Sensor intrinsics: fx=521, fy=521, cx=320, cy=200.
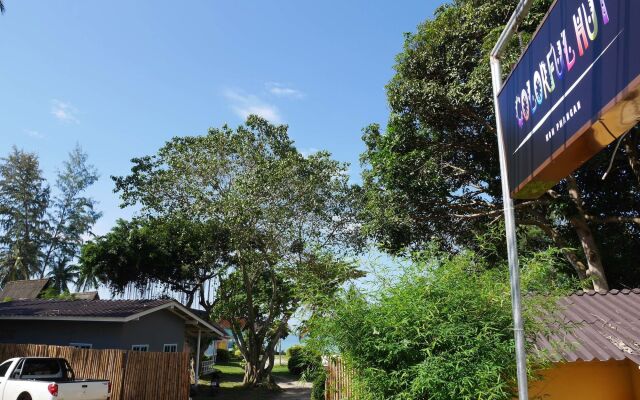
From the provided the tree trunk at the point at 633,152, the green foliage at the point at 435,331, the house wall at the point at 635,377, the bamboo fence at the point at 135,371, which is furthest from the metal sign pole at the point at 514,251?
the bamboo fence at the point at 135,371

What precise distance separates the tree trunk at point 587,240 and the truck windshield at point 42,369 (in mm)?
15231

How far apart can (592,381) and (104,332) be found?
18.1 metres

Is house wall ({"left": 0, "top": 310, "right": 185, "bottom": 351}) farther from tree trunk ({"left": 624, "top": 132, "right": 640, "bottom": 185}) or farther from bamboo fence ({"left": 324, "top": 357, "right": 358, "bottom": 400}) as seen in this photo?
tree trunk ({"left": 624, "top": 132, "right": 640, "bottom": 185})

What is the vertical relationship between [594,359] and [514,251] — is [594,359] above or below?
below

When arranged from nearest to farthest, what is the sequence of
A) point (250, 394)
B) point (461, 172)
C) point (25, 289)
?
point (461, 172), point (250, 394), point (25, 289)

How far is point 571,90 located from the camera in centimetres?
308

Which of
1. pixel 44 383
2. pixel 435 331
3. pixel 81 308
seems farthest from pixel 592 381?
pixel 81 308

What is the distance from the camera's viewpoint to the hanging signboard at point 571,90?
2.57 meters

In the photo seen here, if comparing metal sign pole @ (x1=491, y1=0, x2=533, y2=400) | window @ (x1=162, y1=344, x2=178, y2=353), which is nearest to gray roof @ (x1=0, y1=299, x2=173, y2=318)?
window @ (x1=162, y1=344, x2=178, y2=353)

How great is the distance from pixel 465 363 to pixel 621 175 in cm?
1288

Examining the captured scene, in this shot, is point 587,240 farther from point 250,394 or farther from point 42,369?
point 250,394

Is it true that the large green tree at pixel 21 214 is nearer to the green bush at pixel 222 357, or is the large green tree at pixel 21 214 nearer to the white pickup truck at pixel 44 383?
the green bush at pixel 222 357

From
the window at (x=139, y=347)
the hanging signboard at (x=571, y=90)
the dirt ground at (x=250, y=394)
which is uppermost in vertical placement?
the hanging signboard at (x=571, y=90)

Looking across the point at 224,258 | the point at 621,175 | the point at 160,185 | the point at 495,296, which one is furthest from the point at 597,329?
the point at 224,258
